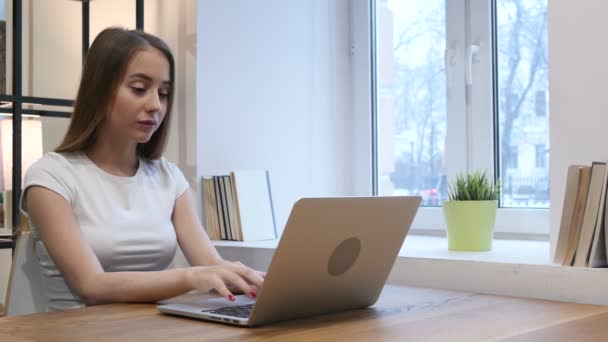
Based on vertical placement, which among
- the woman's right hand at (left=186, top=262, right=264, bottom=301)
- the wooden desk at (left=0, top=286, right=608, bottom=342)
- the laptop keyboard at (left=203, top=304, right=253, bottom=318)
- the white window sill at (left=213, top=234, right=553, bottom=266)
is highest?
the woman's right hand at (left=186, top=262, right=264, bottom=301)

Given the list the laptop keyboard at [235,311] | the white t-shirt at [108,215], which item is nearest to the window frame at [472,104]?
the white t-shirt at [108,215]

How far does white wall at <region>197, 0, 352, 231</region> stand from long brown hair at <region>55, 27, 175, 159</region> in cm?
56

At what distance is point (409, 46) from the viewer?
8.23 ft

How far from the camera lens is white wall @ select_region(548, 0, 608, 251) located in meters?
1.54

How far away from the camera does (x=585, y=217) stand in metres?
1.46

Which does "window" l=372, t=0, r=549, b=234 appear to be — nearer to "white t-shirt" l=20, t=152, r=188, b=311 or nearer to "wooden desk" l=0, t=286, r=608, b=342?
"wooden desk" l=0, t=286, r=608, b=342

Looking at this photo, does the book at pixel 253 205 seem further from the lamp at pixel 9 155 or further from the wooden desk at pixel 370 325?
the wooden desk at pixel 370 325

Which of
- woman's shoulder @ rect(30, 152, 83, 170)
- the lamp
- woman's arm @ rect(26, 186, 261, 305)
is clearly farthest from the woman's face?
the lamp

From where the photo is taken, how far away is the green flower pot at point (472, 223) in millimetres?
1832

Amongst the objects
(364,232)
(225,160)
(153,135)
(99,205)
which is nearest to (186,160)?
(225,160)

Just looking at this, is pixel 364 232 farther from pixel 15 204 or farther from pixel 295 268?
pixel 15 204

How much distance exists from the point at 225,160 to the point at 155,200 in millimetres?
575

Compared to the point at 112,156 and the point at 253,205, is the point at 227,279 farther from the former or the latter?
the point at 253,205

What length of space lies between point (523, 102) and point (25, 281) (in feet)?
4.88
